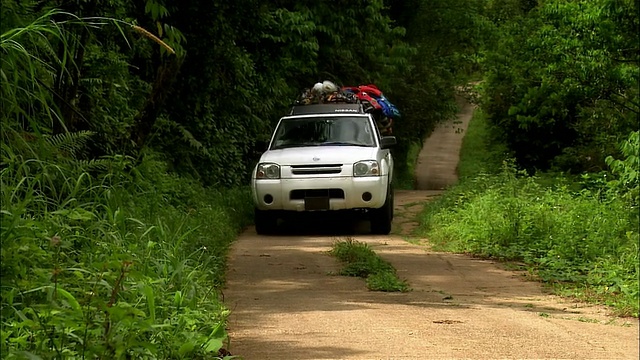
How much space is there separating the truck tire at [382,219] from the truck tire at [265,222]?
144 cm

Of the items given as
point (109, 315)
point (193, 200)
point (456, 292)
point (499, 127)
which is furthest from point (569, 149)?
point (109, 315)

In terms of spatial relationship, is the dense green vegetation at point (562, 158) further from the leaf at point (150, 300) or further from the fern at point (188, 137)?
the leaf at point (150, 300)

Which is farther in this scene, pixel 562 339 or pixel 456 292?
pixel 456 292

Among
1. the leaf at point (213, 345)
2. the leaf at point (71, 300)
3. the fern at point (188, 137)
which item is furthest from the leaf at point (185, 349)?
the fern at point (188, 137)

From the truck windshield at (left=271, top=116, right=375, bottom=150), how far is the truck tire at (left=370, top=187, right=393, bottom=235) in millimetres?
1015

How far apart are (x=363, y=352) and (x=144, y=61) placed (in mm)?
10705

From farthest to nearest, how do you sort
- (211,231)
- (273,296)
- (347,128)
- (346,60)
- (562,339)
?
(346,60)
(347,128)
(211,231)
(273,296)
(562,339)

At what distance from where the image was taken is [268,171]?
14805 millimetres

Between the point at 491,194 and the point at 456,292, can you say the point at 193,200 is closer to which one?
the point at 491,194

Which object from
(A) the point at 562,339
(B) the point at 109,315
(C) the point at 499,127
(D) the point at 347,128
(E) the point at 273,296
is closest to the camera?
(B) the point at 109,315

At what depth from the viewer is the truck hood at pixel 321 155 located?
48.1 ft

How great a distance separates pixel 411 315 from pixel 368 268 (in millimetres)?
2405

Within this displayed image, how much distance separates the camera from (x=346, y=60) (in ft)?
91.0

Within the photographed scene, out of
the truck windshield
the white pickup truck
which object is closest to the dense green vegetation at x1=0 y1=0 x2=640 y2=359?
the white pickup truck
